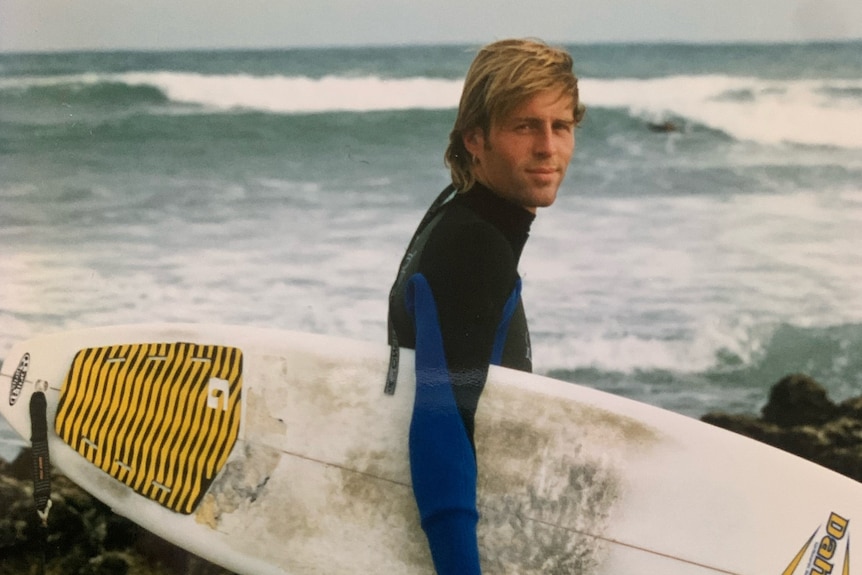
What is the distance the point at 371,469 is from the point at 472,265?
1.77 feet

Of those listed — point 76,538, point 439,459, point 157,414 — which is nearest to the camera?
point 439,459

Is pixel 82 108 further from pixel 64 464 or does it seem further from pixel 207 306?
pixel 64 464

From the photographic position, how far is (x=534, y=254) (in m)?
2.01

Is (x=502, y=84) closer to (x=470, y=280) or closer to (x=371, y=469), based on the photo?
(x=470, y=280)

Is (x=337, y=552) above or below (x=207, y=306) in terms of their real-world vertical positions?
below

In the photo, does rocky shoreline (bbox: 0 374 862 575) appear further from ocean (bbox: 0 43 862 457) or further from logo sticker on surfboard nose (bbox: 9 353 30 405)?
ocean (bbox: 0 43 862 457)

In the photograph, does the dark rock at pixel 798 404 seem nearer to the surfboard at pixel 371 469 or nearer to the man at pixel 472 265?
the surfboard at pixel 371 469

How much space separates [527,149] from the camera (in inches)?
72.9

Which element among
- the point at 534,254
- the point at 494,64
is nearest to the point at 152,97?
the point at 494,64

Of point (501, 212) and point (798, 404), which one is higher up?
point (501, 212)

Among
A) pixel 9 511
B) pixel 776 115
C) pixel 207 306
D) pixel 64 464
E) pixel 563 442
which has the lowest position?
pixel 9 511

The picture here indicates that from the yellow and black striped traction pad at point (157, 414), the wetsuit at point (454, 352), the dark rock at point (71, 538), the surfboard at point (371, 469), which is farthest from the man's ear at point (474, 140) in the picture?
the dark rock at point (71, 538)

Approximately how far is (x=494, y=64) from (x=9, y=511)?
1.71 metres

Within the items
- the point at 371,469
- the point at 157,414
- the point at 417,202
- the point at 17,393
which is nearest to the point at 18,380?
the point at 17,393
